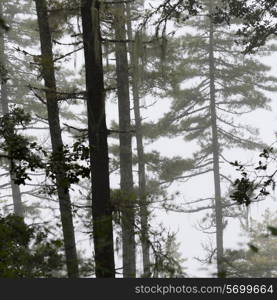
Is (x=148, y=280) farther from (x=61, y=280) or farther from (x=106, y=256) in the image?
(x=106, y=256)

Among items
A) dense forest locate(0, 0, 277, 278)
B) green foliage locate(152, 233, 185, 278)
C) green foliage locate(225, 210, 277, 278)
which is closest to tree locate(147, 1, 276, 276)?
dense forest locate(0, 0, 277, 278)

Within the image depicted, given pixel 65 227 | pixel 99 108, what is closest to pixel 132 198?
pixel 99 108

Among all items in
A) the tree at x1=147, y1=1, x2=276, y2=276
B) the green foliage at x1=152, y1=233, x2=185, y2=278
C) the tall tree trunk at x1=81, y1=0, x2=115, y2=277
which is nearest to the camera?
the green foliage at x1=152, y1=233, x2=185, y2=278

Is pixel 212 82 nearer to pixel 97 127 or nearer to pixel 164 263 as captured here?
pixel 164 263

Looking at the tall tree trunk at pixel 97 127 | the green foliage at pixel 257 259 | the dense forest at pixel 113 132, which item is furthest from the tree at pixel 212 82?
the tall tree trunk at pixel 97 127

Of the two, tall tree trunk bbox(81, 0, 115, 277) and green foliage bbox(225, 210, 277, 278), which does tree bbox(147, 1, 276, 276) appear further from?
tall tree trunk bbox(81, 0, 115, 277)

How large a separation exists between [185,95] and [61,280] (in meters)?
19.3

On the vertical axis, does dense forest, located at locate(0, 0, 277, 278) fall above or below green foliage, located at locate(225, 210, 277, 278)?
above

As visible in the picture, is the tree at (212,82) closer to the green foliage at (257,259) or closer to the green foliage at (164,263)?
the green foliage at (257,259)

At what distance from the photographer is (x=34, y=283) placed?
5273 mm

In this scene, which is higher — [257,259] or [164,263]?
[164,263]

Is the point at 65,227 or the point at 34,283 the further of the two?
the point at 65,227

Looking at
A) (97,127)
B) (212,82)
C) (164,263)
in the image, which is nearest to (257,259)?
(212,82)

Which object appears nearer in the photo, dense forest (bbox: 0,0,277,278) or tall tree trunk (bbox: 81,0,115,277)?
dense forest (bbox: 0,0,277,278)
